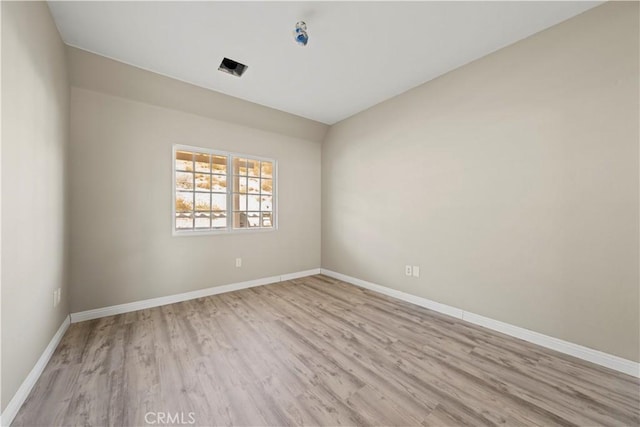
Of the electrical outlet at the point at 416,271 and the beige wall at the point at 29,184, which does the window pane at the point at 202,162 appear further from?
the electrical outlet at the point at 416,271

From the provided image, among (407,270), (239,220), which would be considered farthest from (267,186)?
(407,270)

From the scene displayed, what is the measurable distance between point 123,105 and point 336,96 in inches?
99.6

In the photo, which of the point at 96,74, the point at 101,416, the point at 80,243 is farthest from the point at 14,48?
the point at 101,416

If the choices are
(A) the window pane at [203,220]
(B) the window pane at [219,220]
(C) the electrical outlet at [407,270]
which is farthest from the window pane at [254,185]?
(C) the electrical outlet at [407,270]

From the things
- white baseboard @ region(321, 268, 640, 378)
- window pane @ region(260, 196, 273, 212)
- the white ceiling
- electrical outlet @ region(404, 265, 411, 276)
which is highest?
the white ceiling

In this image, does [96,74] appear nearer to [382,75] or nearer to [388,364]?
[382,75]

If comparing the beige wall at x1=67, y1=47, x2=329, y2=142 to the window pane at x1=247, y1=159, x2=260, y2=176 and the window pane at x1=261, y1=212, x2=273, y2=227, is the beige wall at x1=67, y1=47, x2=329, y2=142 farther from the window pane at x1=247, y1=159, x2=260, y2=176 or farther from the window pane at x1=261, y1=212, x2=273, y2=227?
the window pane at x1=261, y1=212, x2=273, y2=227

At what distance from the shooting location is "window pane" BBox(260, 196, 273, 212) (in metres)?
3.96

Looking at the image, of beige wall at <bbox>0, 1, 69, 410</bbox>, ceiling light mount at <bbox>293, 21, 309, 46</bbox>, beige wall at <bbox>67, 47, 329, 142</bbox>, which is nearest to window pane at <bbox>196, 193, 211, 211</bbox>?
beige wall at <bbox>67, 47, 329, 142</bbox>

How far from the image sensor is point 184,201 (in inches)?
126

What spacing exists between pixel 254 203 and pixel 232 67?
1.88 metres

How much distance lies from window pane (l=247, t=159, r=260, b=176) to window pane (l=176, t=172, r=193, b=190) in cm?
84

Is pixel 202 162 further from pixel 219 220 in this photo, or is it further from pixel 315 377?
pixel 315 377

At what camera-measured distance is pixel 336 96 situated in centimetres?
328
